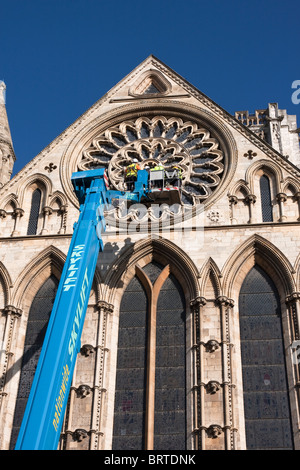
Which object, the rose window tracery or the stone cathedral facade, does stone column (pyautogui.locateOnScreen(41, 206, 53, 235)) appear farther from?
the rose window tracery

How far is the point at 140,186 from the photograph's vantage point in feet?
61.5

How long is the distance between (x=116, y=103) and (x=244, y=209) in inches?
240

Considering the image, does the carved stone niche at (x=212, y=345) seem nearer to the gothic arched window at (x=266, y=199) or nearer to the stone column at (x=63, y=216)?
the gothic arched window at (x=266, y=199)

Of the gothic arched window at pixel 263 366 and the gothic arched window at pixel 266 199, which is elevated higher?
the gothic arched window at pixel 266 199

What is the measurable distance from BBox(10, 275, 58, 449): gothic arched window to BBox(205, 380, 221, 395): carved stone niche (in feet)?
14.2

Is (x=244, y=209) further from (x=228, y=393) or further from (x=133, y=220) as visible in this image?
(x=228, y=393)

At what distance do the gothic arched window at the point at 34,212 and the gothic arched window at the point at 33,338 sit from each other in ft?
5.79

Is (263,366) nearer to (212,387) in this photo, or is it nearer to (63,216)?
(212,387)

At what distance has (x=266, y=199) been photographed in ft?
66.9

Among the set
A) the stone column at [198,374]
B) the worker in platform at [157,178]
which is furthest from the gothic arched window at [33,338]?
the stone column at [198,374]

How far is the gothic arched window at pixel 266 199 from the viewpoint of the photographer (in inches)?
787

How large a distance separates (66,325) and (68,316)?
252mm

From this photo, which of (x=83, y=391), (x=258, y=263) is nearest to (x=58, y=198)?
(x=258, y=263)
